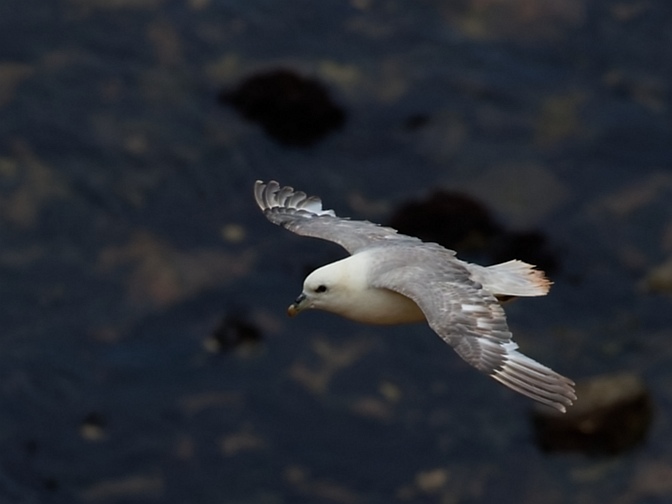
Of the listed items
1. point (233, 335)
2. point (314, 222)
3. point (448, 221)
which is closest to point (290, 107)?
point (448, 221)

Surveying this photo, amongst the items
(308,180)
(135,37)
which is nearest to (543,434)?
(308,180)

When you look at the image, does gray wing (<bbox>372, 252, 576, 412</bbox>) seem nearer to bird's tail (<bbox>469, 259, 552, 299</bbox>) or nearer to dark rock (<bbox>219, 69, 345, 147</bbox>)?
bird's tail (<bbox>469, 259, 552, 299</bbox>)

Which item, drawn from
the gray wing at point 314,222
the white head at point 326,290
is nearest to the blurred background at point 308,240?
the gray wing at point 314,222

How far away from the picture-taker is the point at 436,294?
390 inches

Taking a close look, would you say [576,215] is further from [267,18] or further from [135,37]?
[135,37]

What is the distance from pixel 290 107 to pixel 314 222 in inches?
310

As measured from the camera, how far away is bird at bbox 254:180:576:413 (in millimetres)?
9344

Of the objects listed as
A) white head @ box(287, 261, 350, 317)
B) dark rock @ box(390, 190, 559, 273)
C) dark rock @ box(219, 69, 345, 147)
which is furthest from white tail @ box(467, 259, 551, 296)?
dark rock @ box(219, 69, 345, 147)

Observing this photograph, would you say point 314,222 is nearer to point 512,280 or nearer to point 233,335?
point 512,280

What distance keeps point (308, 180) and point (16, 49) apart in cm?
441

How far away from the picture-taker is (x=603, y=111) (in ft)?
67.7

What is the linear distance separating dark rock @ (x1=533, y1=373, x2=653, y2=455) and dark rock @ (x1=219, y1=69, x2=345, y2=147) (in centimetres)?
487

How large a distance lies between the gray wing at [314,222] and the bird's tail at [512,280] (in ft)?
2.83

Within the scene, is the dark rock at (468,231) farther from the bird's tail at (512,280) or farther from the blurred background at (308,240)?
the bird's tail at (512,280)
